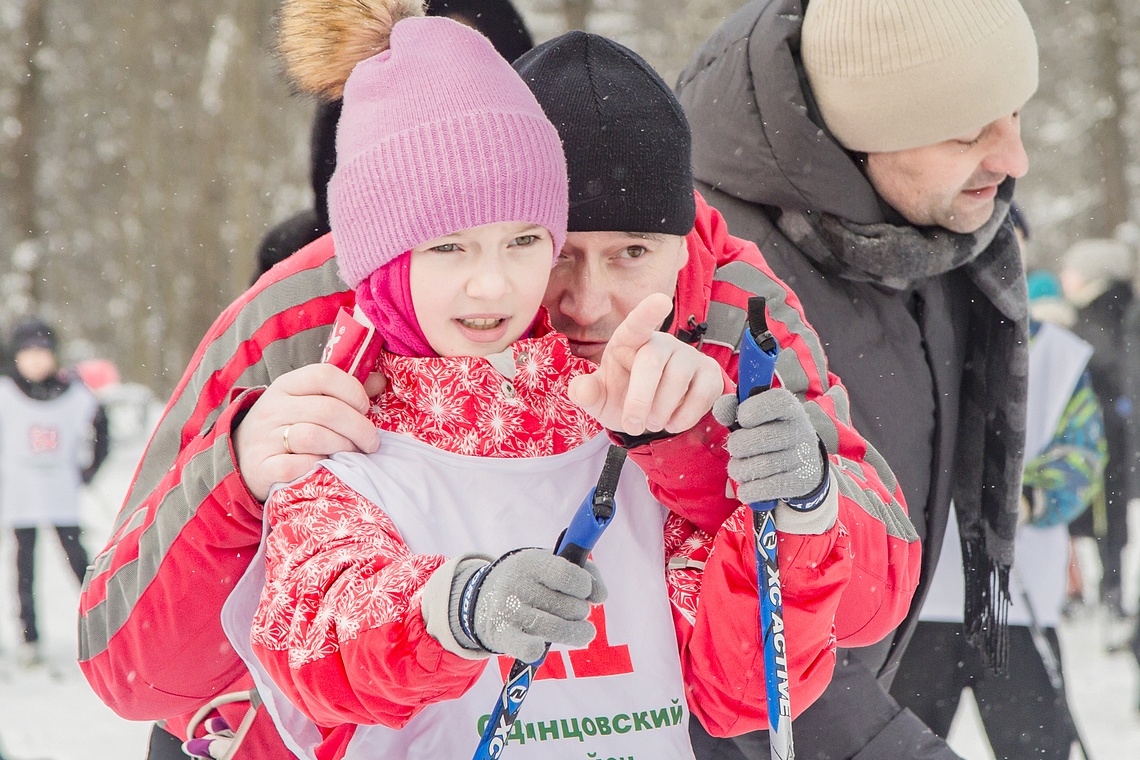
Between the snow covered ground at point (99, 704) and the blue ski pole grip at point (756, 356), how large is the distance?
417 centimetres

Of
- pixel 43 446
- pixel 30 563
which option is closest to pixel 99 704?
pixel 30 563

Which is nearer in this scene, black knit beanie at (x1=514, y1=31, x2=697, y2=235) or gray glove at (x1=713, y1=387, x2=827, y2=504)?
gray glove at (x1=713, y1=387, x2=827, y2=504)

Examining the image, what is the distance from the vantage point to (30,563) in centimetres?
741

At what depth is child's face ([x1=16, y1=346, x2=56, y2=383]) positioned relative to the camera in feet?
26.0

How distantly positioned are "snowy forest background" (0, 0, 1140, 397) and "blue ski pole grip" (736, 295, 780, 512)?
9.56 meters

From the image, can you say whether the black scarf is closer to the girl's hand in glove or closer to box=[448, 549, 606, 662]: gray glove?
the girl's hand in glove

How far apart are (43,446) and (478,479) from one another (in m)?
6.92

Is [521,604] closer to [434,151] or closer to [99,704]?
[434,151]

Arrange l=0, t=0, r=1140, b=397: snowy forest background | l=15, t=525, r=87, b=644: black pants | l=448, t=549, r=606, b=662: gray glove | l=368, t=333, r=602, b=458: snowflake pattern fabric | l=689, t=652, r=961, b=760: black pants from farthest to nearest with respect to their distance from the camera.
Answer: l=0, t=0, r=1140, b=397: snowy forest background
l=15, t=525, r=87, b=644: black pants
l=689, t=652, r=961, b=760: black pants
l=368, t=333, r=602, b=458: snowflake pattern fabric
l=448, t=549, r=606, b=662: gray glove

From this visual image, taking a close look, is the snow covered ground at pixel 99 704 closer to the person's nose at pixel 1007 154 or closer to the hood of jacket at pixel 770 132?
the person's nose at pixel 1007 154

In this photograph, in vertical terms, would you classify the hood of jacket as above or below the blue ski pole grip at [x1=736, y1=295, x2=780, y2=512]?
above

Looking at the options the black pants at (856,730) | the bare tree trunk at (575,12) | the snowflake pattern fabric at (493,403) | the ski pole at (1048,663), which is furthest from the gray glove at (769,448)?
the bare tree trunk at (575,12)

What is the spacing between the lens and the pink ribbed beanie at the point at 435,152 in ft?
5.56

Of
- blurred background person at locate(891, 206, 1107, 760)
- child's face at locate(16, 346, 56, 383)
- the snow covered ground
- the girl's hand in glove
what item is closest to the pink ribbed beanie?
the girl's hand in glove
